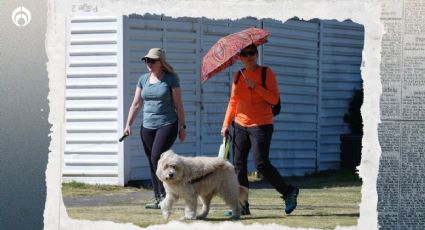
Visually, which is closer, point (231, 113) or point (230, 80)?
point (231, 113)

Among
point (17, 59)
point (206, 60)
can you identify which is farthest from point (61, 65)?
point (206, 60)

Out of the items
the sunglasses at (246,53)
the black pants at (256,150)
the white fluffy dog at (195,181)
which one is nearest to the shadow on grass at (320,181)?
the black pants at (256,150)

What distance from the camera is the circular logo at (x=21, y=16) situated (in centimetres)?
655

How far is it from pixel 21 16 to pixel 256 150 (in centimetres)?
252

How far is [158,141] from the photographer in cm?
868

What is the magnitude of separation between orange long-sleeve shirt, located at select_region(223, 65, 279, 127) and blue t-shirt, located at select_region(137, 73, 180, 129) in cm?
70

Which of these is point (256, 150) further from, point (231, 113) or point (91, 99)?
point (91, 99)

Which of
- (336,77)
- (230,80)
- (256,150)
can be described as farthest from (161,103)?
(336,77)

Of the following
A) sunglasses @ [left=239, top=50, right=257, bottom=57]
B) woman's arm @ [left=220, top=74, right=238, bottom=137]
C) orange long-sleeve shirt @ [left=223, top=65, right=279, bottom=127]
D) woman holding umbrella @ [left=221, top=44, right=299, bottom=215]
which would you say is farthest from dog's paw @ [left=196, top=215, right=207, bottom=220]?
sunglasses @ [left=239, top=50, right=257, bottom=57]

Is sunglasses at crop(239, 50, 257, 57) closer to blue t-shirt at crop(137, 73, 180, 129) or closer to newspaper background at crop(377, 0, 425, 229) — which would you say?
blue t-shirt at crop(137, 73, 180, 129)

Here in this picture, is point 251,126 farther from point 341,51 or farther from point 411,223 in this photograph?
point 341,51

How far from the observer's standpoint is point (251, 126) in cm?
826

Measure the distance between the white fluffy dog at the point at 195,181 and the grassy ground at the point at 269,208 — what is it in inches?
5.6

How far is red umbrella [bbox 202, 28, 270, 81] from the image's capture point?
26.7 ft
